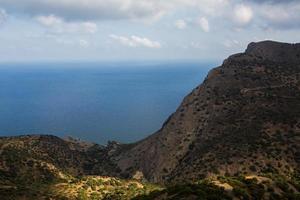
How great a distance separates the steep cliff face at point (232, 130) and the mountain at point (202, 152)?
165 millimetres

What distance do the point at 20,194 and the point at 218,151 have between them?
3555 centimetres

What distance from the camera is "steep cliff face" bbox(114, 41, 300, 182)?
7319cm

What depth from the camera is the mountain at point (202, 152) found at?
66.3 m

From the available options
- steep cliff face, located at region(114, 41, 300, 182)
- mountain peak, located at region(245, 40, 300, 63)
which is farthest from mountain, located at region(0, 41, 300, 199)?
mountain peak, located at region(245, 40, 300, 63)

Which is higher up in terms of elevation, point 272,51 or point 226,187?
point 272,51

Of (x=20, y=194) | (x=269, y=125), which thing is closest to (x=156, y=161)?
(x=269, y=125)

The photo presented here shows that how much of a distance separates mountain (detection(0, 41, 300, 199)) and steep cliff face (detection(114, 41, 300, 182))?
0.17m

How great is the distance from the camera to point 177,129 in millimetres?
98562

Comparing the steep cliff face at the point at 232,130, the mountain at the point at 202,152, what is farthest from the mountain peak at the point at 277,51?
the steep cliff face at the point at 232,130

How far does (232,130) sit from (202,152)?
9.29 m

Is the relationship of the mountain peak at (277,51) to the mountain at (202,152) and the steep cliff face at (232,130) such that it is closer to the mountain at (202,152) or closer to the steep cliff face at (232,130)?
the mountain at (202,152)

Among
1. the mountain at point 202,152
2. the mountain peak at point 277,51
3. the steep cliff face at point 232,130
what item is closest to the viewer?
the mountain at point 202,152

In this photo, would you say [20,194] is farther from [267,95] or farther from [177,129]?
[267,95]

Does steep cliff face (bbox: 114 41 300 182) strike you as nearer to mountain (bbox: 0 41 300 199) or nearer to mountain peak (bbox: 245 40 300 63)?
mountain (bbox: 0 41 300 199)
